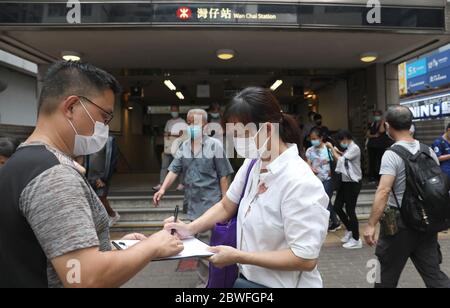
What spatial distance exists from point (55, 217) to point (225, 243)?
1.21 metres

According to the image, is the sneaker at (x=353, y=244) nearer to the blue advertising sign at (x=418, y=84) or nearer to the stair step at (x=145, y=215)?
the stair step at (x=145, y=215)

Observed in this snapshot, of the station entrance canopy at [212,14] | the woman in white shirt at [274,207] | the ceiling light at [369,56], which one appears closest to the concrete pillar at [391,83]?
the ceiling light at [369,56]

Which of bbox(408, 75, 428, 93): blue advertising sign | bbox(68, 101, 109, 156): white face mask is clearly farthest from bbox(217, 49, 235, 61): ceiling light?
bbox(408, 75, 428, 93): blue advertising sign

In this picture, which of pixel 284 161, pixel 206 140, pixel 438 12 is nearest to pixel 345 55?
pixel 438 12

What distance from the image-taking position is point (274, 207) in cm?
168

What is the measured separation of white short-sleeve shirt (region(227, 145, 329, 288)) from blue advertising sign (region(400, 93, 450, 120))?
53.1 ft

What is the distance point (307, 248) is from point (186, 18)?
598 centimetres

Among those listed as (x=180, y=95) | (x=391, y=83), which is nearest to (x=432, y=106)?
(x=391, y=83)

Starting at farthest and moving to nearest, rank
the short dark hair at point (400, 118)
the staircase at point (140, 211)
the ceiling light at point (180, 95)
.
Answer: the ceiling light at point (180, 95) → the staircase at point (140, 211) → the short dark hair at point (400, 118)

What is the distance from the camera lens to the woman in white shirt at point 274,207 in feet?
5.25

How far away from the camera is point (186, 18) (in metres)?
6.75

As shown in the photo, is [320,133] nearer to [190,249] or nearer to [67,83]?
[190,249]

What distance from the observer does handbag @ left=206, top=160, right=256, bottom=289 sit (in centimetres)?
213
